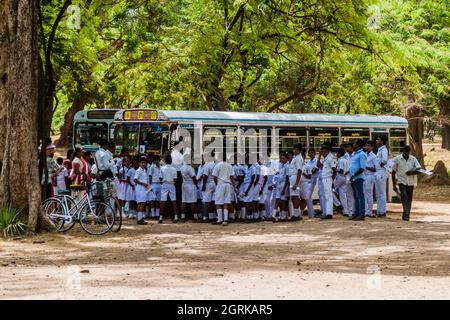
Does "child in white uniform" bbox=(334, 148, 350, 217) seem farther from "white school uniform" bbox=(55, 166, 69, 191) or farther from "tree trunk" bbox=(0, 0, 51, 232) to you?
"tree trunk" bbox=(0, 0, 51, 232)

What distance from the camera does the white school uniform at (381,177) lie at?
709 inches

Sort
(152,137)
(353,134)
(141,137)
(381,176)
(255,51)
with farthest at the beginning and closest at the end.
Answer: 1. (255,51)
2. (353,134)
3. (141,137)
4. (152,137)
5. (381,176)

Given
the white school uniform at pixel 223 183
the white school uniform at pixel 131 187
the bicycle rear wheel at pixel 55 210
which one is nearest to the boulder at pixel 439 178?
the white school uniform at pixel 223 183

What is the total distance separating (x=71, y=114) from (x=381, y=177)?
2287 cm

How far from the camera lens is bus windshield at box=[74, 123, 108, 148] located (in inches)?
971

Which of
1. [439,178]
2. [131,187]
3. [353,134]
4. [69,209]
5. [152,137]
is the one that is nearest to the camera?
[69,209]

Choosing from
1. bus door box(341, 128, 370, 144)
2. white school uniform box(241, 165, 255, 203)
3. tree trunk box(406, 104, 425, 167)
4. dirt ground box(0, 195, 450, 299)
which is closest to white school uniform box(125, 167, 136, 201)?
dirt ground box(0, 195, 450, 299)

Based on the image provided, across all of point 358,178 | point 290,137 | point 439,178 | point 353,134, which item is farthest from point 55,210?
point 439,178

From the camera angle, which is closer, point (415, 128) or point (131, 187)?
point (131, 187)

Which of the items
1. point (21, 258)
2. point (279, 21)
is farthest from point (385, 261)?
point (279, 21)

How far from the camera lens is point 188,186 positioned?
687 inches

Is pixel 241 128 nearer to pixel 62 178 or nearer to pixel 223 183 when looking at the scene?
pixel 223 183

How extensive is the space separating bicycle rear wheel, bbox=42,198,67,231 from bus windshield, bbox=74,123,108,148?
10107mm

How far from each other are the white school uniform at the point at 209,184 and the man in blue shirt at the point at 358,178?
332cm
